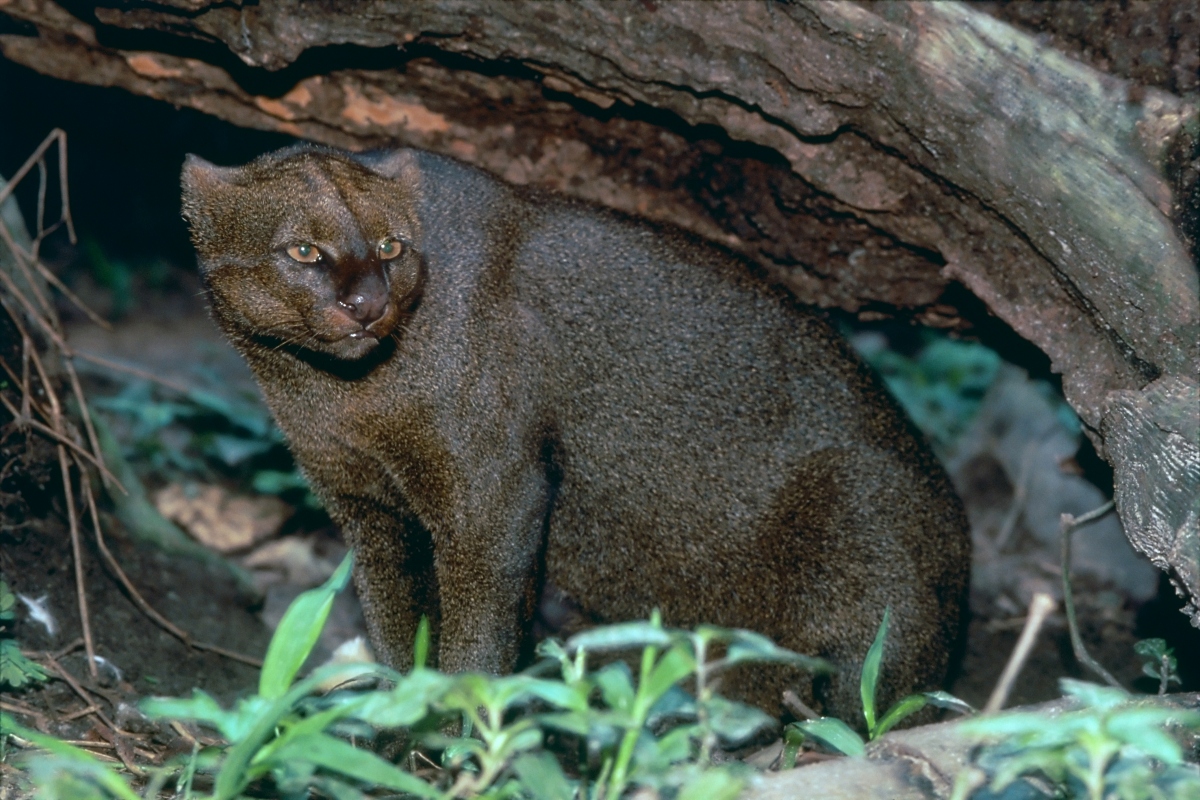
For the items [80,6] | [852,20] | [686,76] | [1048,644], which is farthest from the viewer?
[1048,644]

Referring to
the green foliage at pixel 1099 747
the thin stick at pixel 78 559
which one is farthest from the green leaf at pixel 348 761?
the thin stick at pixel 78 559

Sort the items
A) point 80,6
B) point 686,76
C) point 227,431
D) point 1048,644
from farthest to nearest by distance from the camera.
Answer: point 227,431, point 1048,644, point 80,6, point 686,76

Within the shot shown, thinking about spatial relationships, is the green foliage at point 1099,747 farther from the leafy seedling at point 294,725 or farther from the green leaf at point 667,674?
the leafy seedling at point 294,725

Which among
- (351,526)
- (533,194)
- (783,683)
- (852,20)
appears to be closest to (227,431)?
(351,526)

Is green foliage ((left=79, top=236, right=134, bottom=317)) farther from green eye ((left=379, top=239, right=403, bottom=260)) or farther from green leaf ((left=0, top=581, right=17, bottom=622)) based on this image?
green eye ((left=379, top=239, right=403, bottom=260))

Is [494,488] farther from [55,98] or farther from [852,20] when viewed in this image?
[55,98]

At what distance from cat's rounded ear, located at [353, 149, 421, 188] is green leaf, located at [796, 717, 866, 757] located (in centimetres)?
224

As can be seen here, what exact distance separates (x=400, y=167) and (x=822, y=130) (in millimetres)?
1524

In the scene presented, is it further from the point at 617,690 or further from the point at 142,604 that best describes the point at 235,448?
the point at 617,690

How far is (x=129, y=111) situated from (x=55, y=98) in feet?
1.14

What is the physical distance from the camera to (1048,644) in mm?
5539

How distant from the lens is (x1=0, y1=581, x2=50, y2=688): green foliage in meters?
3.95

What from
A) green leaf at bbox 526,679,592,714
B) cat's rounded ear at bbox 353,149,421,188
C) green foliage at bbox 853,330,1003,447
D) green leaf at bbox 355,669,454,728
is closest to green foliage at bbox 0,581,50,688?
cat's rounded ear at bbox 353,149,421,188

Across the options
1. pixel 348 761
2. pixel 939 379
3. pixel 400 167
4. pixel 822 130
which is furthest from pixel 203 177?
pixel 939 379
